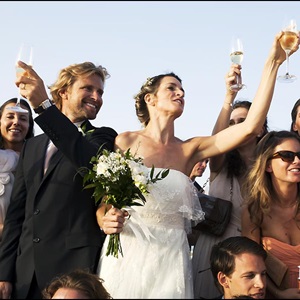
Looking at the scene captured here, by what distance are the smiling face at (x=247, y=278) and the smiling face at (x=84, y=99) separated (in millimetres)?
2161

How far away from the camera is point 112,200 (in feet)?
18.2

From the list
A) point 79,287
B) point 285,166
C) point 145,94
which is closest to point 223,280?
point 285,166

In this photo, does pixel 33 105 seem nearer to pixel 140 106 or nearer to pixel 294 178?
pixel 140 106

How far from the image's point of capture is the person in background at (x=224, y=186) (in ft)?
21.9

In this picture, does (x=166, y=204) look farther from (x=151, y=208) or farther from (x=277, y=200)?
(x=277, y=200)

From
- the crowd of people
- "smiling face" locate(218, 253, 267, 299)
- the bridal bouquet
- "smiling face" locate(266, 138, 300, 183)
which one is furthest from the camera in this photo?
"smiling face" locate(266, 138, 300, 183)

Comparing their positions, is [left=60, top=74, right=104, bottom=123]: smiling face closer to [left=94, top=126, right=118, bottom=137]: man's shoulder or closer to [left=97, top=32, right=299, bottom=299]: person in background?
[left=94, top=126, right=118, bottom=137]: man's shoulder

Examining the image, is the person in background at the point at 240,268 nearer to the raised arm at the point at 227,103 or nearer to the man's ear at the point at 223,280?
the man's ear at the point at 223,280

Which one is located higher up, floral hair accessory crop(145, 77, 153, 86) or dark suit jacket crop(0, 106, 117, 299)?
floral hair accessory crop(145, 77, 153, 86)

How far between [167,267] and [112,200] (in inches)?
33.2

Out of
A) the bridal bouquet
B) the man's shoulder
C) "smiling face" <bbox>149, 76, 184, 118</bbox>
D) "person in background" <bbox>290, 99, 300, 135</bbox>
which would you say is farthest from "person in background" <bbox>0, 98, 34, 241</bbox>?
"person in background" <bbox>290, 99, 300, 135</bbox>

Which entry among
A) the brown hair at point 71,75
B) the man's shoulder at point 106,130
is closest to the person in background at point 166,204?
the man's shoulder at point 106,130

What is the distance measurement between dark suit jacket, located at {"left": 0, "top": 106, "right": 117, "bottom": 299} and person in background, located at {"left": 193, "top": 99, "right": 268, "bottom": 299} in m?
1.33

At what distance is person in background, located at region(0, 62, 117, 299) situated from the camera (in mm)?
5855
